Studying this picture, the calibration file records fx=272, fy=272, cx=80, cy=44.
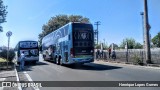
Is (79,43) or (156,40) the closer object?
(79,43)

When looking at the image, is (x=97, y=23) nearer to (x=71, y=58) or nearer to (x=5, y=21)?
(x=5, y=21)

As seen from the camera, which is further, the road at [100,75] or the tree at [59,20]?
the tree at [59,20]

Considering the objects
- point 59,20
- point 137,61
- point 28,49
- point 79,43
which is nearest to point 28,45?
point 28,49

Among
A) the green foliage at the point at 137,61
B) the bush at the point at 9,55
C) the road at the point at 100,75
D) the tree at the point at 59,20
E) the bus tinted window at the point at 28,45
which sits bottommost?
the road at the point at 100,75

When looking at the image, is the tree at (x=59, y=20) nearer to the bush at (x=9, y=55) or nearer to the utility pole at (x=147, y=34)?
the bush at (x=9, y=55)

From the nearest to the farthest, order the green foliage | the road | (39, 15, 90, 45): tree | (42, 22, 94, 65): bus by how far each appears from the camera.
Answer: the road → (42, 22, 94, 65): bus → the green foliage → (39, 15, 90, 45): tree

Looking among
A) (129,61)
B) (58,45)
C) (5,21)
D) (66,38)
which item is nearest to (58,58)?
(58,45)

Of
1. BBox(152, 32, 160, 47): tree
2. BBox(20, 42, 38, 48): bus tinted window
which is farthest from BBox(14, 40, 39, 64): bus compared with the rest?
BBox(152, 32, 160, 47): tree

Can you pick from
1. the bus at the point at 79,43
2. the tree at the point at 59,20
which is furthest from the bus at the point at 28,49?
the tree at the point at 59,20

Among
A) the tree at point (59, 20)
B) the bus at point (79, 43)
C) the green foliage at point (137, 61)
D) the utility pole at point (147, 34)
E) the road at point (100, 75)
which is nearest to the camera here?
the road at point (100, 75)

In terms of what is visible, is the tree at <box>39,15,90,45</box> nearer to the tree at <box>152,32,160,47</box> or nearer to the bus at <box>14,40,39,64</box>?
the bus at <box>14,40,39,64</box>

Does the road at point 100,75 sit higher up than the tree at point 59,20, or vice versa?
the tree at point 59,20

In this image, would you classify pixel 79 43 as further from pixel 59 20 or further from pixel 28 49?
pixel 59 20

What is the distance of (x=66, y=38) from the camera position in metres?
24.5
